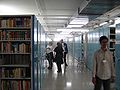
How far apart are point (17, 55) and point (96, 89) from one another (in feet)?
8.26

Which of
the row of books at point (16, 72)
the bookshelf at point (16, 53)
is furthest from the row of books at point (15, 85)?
the row of books at point (16, 72)

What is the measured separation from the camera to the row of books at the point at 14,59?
6.62 meters

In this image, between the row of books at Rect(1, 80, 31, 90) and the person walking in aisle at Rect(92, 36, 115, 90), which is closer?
the person walking in aisle at Rect(92, 36, 115, 90)

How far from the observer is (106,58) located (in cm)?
500

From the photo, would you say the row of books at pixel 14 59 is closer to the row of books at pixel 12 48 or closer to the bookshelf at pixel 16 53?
the bookshelf at pixel 16 53

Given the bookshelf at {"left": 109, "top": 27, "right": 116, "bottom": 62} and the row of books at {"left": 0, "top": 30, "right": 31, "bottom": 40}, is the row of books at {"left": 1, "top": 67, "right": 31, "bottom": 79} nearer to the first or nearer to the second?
the row of books at {"left": 0, "top": 30, "right": 31, "bottom": 40}

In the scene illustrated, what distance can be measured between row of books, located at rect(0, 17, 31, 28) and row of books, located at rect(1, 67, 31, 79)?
113 cm

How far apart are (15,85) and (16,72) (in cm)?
34

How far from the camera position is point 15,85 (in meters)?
6.60

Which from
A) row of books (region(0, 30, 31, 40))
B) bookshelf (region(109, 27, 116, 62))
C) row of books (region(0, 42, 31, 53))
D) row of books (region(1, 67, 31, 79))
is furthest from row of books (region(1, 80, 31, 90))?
bookshelf (region(109, 27, 116, 62))

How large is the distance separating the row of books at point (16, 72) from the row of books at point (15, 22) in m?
1.13

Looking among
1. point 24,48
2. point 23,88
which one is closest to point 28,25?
point 24,48

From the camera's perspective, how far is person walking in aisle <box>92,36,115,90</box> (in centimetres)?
497

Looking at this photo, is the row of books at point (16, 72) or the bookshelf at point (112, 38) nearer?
the row of books at point (16, 72)
